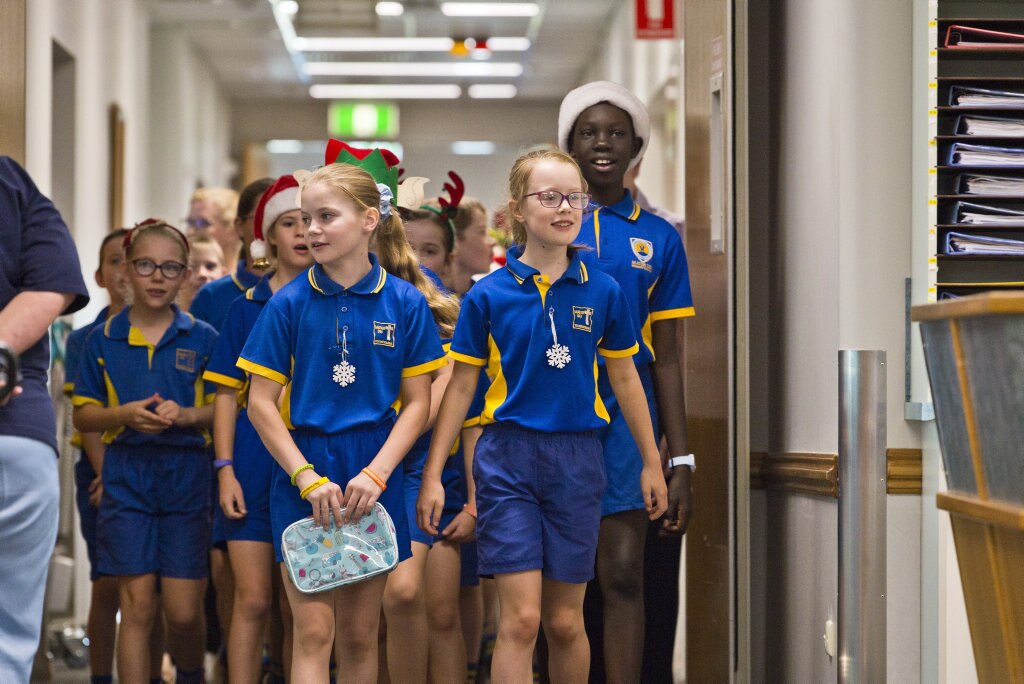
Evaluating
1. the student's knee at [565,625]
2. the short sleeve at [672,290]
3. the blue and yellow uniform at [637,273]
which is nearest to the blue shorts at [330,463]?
the student's knee at [565,625]

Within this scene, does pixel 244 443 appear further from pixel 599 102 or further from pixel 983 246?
pixel 983 246

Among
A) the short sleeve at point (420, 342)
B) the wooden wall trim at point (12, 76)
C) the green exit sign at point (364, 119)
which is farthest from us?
the green exit sign at point (364, 119)

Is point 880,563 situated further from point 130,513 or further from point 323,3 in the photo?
point 323,3

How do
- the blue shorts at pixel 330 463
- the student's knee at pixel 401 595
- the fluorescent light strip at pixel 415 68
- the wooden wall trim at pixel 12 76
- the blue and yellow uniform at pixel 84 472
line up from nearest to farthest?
1. the blue shorts at pixel 330 463
2. the student's knee at pixel 401 595
3. the wooden wall trim at pixel 12 76
4. the blue and yellow uniform at pixel 84 472
5. the fluorescent light strip at pixel 415 68

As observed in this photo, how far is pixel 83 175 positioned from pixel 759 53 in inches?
202

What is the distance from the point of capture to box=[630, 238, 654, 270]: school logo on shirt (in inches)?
157

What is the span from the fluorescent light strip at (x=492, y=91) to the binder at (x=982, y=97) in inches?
475

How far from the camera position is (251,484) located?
4.12m

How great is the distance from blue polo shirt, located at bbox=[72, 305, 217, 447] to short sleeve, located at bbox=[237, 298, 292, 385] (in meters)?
1.13

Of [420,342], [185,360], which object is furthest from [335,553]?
[185,360]

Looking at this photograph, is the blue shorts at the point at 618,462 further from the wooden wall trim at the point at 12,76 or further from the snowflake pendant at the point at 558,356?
the wooden wall trim at the point at 12,76

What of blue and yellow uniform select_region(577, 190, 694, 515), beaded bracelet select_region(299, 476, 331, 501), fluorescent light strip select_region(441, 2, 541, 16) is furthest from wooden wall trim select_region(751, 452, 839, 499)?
fluorescent light strip select_region(441, 2, 541, 16)

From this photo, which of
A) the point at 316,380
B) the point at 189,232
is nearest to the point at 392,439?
the point at 316,380

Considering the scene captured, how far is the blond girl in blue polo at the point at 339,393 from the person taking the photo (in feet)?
10.9
